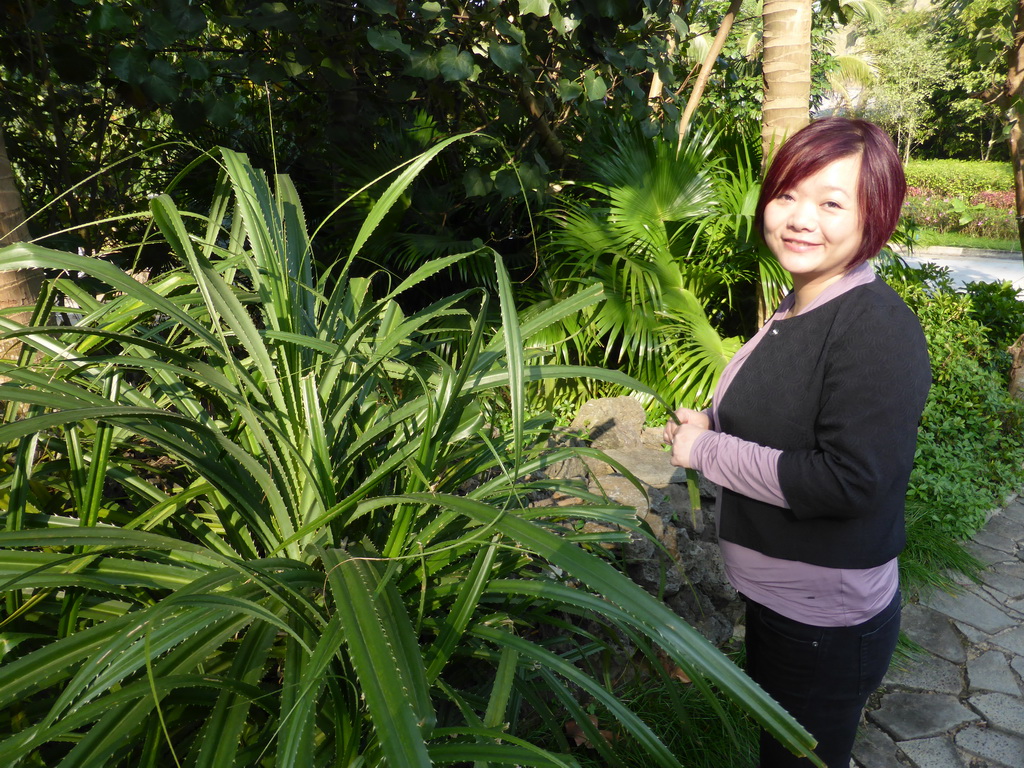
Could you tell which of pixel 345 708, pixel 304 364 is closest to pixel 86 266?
pixel 304 364

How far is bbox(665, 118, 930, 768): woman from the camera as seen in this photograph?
51.0 inches

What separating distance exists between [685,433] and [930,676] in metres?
2.04

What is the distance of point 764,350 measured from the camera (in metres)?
1.52

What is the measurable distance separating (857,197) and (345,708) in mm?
1297

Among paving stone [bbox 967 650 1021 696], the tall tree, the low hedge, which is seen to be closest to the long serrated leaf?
paving stone [bbox 967 650 1021 696]

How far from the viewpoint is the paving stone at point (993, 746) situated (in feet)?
7.75

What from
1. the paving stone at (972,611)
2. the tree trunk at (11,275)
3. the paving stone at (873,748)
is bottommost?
the paving stone at (972,611)

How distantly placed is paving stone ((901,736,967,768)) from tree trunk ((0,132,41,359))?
294 cm

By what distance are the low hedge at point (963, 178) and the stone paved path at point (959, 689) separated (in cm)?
2078

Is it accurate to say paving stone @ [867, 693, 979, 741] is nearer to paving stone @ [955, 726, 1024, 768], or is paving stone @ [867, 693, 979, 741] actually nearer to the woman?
paving stone @ [955, 726, 1024, 768]

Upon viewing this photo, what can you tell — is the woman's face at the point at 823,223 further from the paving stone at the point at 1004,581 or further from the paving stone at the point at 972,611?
the paving stone at the point at 1004,581

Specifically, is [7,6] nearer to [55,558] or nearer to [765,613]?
[55,558]

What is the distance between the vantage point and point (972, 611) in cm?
327

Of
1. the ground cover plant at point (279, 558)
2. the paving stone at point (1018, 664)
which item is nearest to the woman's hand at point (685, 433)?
the ground cover plant at point (279, 558)
